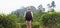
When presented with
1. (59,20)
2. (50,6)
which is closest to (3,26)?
(59,20)

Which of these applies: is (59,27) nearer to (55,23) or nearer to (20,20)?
(55,23)

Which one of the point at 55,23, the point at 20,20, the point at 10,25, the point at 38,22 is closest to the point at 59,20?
the point at 55,23

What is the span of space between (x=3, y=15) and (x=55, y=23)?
2579mm

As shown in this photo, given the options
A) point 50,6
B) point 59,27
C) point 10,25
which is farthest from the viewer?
point 50,6

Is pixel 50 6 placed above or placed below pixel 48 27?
above

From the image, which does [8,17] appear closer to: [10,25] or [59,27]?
[10,25]

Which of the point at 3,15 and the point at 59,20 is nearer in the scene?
the point at 3,15

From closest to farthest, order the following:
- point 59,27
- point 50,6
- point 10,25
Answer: point 10,25, point 59,27, point 50,6

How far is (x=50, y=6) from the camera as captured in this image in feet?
41.1

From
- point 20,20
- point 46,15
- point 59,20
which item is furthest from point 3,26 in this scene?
point 59,20

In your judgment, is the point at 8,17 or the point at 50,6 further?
the point at 50,6

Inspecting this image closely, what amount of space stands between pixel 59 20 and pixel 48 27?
2.16 feet

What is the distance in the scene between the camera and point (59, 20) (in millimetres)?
10117

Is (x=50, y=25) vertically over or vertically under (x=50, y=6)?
under
